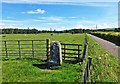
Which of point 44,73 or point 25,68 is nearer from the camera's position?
point 44,73

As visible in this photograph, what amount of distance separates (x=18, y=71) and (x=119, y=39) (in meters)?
31.6

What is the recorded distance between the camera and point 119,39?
148 feet

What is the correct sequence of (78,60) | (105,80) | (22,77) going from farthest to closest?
(78,60), (22,77), (105,80)

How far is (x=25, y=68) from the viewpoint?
16.6 metres

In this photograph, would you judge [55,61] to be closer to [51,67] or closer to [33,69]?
[51,67]

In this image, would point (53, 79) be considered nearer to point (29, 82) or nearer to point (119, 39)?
point (29, 82)

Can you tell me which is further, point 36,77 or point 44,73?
point 44,73

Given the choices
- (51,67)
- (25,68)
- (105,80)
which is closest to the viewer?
(105,80)

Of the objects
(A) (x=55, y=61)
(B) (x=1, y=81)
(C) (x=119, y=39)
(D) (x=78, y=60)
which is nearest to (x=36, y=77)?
(B) (x=1, y=81)

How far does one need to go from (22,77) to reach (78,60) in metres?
7.73

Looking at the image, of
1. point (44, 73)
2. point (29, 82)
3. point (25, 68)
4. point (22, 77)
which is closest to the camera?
point (29, 82)

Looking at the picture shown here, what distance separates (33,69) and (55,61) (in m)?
2.93

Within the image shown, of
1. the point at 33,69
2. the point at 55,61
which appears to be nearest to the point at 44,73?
the point at 33,69

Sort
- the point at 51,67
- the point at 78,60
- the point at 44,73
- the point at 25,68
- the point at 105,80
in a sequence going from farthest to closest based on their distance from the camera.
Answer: the point at 78,60 → the point at 51,67 → the point at 25,68 → the point at 44,73 → the point at 105,80
